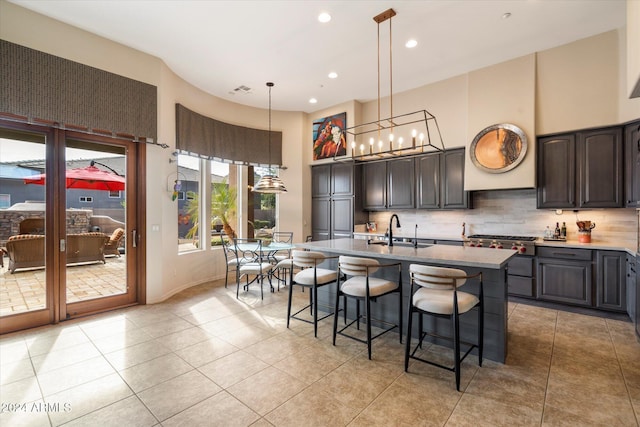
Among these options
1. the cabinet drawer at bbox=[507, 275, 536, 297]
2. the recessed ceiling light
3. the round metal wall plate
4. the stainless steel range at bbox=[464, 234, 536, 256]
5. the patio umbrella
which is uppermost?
the recessed ceiling light

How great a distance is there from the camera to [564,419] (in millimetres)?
1995

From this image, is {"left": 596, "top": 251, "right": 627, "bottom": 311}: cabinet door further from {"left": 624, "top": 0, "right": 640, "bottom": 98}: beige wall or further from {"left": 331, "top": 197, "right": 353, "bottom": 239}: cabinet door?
{"left": 331, "top": 197, "right": 353, "bottom": 239}: cabinet door

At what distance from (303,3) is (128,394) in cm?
407

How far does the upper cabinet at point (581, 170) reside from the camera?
390cm

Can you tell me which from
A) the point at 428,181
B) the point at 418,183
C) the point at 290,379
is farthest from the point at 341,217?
the point at 290,379

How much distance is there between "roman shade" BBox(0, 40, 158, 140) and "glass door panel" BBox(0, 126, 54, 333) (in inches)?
13.8

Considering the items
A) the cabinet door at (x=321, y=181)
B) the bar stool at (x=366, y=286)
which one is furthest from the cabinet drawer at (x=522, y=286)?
the cabinet door at (x=321, y=181)

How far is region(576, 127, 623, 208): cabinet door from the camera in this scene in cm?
388

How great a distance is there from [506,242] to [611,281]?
3.99ft

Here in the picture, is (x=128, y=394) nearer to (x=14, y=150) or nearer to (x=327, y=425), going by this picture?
(x=327, y=425)

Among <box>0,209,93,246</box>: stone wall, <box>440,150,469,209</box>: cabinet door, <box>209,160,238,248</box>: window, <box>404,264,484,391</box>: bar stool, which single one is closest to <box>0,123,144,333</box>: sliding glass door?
<box>0,209,93,246</box>: stone wall

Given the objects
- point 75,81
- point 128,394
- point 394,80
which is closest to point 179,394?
point 128,394

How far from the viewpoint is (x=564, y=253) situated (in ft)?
13.2

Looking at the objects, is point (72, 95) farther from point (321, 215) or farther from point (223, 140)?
point (321, 215)
